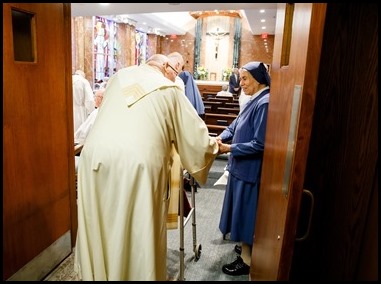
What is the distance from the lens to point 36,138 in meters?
2.00

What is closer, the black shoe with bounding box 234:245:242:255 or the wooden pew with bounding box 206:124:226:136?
the black shoe with bounding box 234:245:242:255

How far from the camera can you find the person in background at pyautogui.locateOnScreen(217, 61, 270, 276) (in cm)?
210

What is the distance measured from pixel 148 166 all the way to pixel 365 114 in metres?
1.00

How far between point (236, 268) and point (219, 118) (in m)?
3.47

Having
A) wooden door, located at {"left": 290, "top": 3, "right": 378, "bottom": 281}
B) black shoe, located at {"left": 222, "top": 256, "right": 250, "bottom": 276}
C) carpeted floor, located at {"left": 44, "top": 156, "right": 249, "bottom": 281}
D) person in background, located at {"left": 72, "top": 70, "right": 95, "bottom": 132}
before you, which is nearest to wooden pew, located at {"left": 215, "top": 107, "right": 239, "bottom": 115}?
person in background, located at {"left": 72, "top": 70, "right": 95, "bottom": 132}

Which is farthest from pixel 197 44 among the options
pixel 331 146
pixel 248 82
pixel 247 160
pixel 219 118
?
pixel 331 146

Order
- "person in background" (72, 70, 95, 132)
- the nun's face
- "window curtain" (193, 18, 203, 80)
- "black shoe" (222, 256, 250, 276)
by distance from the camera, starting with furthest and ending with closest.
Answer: "window curtain" (193, 18, 203, 80) → "person in background" (72, 70, 95, 132) → "black shoe" (222, 256, 250, 276) → the nun's face

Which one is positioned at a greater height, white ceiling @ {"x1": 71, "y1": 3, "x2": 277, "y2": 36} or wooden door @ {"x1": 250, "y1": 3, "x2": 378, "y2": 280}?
white ceiling @ {"x1": 71, "y1": 3, "x2": 277, "y2": 36}

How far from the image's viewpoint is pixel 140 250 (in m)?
1.68

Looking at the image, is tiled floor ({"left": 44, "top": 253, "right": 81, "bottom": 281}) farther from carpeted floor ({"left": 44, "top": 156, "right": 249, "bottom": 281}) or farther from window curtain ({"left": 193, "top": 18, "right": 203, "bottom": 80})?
window curtain ({"left": 193, "top": 18, "right": 203, "bottom": 80})

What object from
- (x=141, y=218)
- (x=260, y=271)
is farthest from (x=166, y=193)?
(x=260, y=271)

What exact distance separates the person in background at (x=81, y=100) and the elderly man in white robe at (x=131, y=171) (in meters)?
3.49

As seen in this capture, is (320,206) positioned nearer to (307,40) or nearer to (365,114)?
(365,114)

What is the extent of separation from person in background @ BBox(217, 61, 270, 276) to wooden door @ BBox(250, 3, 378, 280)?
62cm
